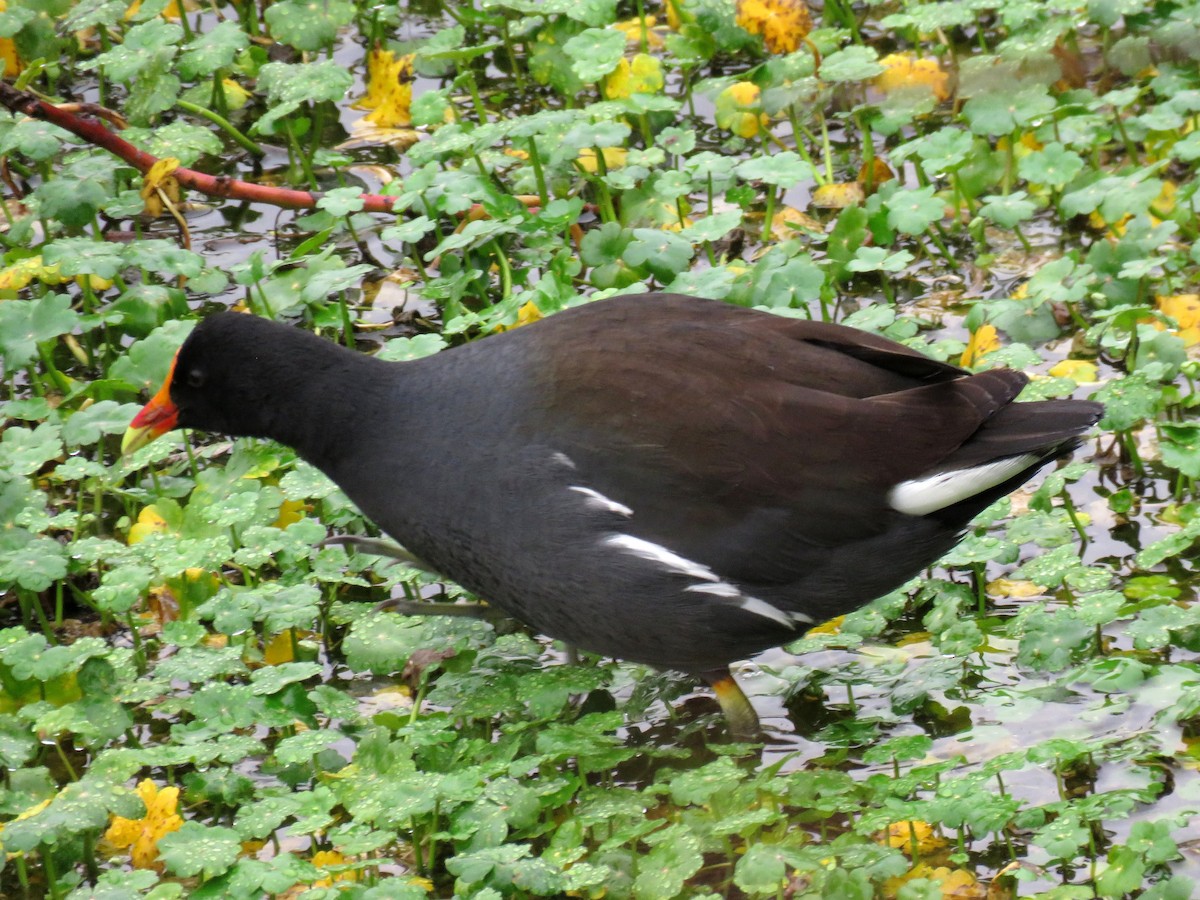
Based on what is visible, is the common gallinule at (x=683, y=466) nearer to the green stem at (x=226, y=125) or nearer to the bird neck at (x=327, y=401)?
the bird neck at (x=327, y=401)

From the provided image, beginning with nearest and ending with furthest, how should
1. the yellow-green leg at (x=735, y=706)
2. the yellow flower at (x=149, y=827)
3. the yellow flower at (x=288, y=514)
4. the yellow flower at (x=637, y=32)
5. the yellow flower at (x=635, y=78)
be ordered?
the yellow flower at (x=149, y=827)
the yellow-green leg at (x=735, y=706)
the yellow flower at (x=288, y=514)
the yellow flower at (x=635, y=78)
the yellow flower at (x=637, y=32)

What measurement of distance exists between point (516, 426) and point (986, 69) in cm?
266

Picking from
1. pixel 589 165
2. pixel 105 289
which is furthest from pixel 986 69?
pixel 105 289

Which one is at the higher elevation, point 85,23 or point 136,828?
point 85,23

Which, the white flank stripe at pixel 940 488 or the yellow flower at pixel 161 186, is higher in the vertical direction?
the yellow flower at pixel 161 186

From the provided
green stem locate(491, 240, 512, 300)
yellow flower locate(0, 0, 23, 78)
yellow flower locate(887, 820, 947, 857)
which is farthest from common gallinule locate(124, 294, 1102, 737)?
yellow flower locate(0, 0, 23, 78)

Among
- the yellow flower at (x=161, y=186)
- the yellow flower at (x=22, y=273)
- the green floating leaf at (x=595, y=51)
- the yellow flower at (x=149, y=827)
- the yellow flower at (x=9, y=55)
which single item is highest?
the green floating leaf at (x=595, y=51)

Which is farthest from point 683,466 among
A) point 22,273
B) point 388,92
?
point 388,92

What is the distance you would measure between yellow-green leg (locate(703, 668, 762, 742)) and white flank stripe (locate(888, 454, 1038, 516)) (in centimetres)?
53

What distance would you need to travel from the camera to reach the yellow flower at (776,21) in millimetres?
5711

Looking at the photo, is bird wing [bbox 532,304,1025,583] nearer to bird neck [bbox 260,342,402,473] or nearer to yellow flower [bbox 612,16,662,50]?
bird neck [bbox 260,342,402,473]

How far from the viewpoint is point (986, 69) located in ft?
17.3

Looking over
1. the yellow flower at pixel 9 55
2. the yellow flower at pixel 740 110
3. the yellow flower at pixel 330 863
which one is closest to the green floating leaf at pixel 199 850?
the yellow flower at pixel 330 863

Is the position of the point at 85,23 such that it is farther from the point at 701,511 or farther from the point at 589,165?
the point at 701,511
